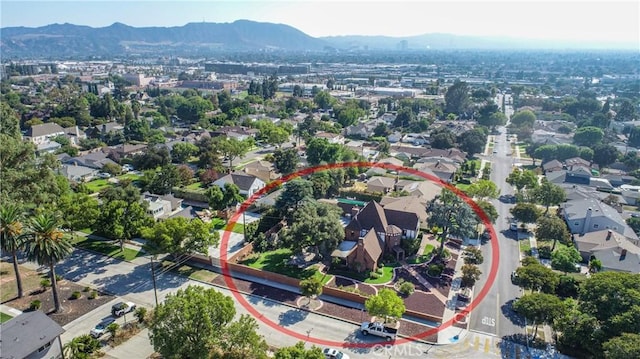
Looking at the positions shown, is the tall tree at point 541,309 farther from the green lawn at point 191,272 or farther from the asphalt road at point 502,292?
the green lawn at point 191,272

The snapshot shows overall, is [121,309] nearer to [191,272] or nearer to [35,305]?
[35,305]

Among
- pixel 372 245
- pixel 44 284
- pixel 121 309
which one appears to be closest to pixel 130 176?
pixel 44 284

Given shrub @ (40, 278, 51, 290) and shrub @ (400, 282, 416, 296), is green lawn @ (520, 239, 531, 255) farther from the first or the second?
shrub @ (40, 278, 51, 290)

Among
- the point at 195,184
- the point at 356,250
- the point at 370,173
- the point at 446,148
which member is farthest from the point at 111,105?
the point at 356,250

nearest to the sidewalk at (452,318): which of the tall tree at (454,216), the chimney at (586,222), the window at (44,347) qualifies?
the tall tree at (454,216)

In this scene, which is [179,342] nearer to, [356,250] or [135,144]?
[356,250]

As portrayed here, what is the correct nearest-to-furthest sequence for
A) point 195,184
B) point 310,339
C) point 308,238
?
point 310,339 < point 308,238 < point 195,184
